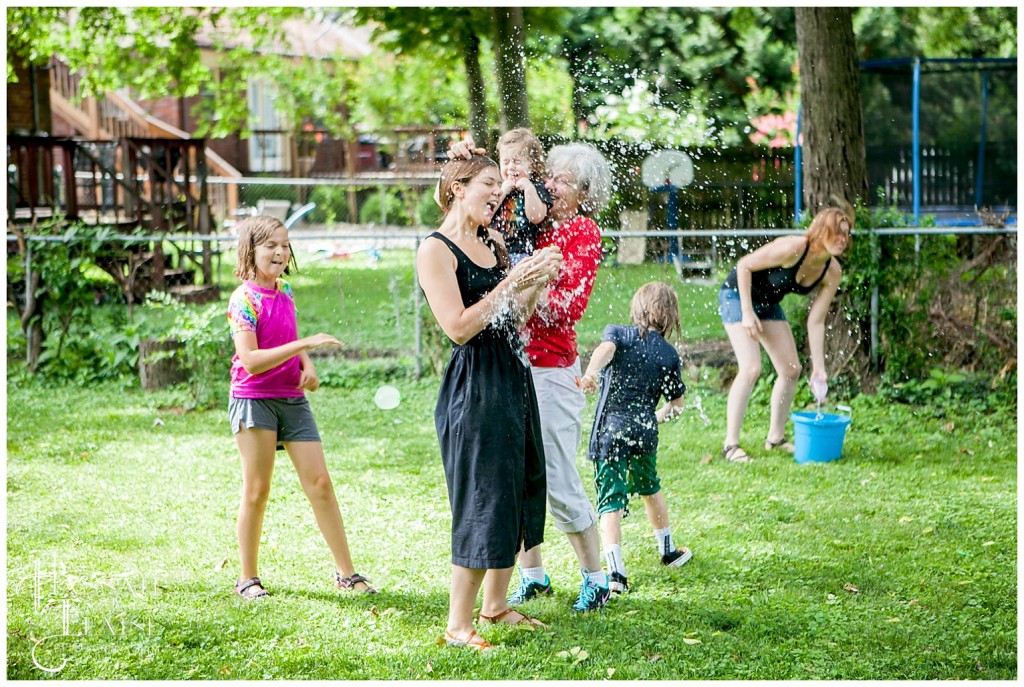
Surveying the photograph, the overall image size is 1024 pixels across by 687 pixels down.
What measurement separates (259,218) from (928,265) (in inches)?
225

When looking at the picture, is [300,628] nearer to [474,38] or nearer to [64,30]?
[474,38]

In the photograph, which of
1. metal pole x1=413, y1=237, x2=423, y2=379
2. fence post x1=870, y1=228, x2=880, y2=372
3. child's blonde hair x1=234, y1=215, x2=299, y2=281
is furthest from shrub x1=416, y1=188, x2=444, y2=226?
child's blonde hair x1=234, y1=215, x2=299, y2=281

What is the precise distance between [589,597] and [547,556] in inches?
29.3

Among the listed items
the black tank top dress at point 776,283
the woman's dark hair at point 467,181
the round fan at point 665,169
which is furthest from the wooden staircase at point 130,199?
the woman's dark hair at point 467,181

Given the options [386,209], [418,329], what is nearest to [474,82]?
[418,329]

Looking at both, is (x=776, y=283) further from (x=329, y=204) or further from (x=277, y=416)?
(x=329, y=204)

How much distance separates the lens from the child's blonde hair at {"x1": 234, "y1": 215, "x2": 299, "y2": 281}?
4.37 m

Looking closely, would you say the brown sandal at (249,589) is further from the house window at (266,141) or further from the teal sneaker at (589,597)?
the house window at (266,141)

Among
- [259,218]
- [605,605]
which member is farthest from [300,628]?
[259,218]

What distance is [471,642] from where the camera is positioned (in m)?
3.83

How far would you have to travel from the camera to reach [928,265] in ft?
27.1

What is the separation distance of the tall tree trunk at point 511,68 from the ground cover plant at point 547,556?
226cm

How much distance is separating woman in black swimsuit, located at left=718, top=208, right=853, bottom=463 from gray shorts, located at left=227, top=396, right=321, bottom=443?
3207 millimetres

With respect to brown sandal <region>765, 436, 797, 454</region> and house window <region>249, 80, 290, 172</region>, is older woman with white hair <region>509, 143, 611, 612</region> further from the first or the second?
house window <region>249, 80, 290, 172</region>
